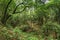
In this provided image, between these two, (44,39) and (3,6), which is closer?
(44,39)

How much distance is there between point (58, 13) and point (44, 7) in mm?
2579

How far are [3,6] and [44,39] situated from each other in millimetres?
5968

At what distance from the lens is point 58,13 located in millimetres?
21047

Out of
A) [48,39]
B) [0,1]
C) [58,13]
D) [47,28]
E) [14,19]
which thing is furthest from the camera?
[14,19]

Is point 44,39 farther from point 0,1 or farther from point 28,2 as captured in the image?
point 0,1

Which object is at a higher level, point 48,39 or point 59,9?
point 59,9

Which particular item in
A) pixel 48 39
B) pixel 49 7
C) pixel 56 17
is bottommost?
pixel 48 39

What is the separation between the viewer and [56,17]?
21.9 metres

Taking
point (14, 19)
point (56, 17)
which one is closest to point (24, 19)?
point (14, 19)

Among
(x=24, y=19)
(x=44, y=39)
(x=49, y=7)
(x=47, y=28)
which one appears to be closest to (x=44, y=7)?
(x=49, y=7)

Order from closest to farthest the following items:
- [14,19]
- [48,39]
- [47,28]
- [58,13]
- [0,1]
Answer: [48,39] → [0,1] → [47,28] → [58,13] → [14,19]

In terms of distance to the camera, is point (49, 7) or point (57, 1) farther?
point (49, 7)

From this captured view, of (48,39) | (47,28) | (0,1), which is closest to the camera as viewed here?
(48,39)

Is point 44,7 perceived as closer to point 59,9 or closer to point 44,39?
point 59,9
